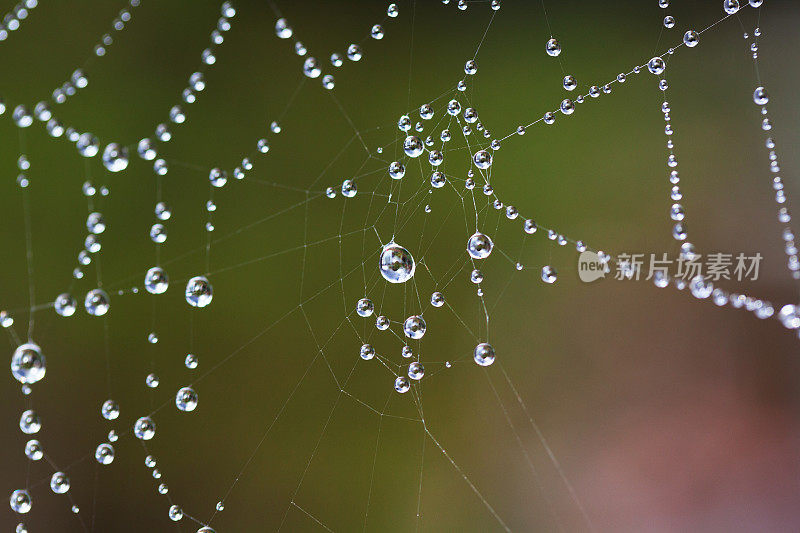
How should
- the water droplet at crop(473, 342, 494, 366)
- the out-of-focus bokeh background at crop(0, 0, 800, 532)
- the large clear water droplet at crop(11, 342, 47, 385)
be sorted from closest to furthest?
the large clear water droplet at crop(11, 342, 47, 385) < the water droplet at crop(473, 342, 494, 366) < the out-of-focus bokeh background at crop(0, 0, 800, 532)

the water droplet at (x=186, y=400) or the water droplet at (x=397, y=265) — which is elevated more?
the water droplet at (x=397, y=265)

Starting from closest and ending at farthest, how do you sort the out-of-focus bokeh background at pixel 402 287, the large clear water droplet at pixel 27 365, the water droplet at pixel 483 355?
the large clear water droplet at pixel 27 365, the water droplet at pixel 483 355, the out-of-focus bokeh background at pixel 402 287

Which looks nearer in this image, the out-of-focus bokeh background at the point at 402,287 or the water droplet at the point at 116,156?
the water droplet at the point at 116,156

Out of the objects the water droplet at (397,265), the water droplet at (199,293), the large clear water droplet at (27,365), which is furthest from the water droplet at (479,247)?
the large clear water droplet at (27,365)

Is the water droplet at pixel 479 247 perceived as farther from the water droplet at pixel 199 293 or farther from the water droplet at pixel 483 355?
the water droplet at pixel 199 293

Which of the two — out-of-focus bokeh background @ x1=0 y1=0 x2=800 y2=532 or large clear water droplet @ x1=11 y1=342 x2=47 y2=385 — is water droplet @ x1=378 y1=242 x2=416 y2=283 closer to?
large clear water droplet @ x1=11 y1=342 x2=47 y2=385

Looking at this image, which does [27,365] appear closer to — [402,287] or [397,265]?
[397,265]

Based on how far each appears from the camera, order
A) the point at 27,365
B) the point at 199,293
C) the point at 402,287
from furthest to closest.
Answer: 1. the point at 402,287
2. the point at 199,293
3. the point at 27,365

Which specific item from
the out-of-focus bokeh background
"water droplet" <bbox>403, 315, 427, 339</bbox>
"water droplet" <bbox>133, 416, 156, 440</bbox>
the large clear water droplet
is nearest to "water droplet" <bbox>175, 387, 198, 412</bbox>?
"water droplet" <bbox>133, 416, 156, 440</bbox>

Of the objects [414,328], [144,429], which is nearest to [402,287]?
[414,328]
